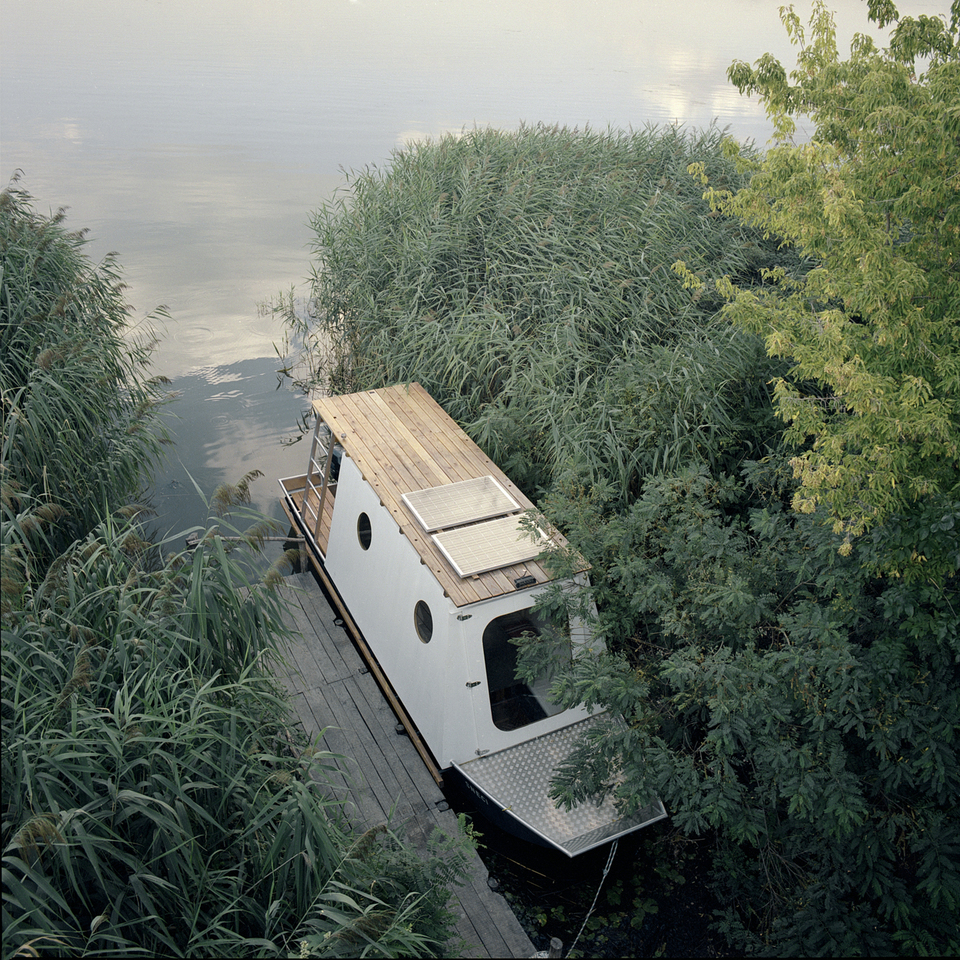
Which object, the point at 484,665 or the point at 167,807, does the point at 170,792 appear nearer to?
the point at 167,807

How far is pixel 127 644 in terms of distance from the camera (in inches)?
157

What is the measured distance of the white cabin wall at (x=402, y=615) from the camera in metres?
5.42

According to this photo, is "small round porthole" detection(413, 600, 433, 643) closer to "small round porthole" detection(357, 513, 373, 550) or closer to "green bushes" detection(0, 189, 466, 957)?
"small round porthole" detection(357, 513, 373, 550)

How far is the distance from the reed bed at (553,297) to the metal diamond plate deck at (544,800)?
2.53 meters

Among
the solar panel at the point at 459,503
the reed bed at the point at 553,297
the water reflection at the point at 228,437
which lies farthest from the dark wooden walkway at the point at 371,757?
the water reflection at the point at 228,437

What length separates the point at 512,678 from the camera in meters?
5.58

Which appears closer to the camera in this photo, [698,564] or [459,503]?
[698,564]

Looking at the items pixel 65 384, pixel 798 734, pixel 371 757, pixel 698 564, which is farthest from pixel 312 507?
pixel 798 734

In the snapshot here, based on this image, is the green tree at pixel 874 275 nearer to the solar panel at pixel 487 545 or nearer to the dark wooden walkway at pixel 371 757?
the solar panel at pixel 487 545

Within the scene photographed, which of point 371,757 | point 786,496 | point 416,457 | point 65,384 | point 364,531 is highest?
point 65,384

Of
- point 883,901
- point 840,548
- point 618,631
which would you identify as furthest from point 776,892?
point 840,548

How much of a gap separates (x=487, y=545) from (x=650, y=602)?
4.34 feet

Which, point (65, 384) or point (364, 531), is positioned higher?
point (65, 384)

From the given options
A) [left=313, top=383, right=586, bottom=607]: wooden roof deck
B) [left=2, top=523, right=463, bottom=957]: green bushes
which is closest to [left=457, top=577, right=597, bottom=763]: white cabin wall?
[left=313, top=383, right=586, bottom=607]: wooden roof deck
